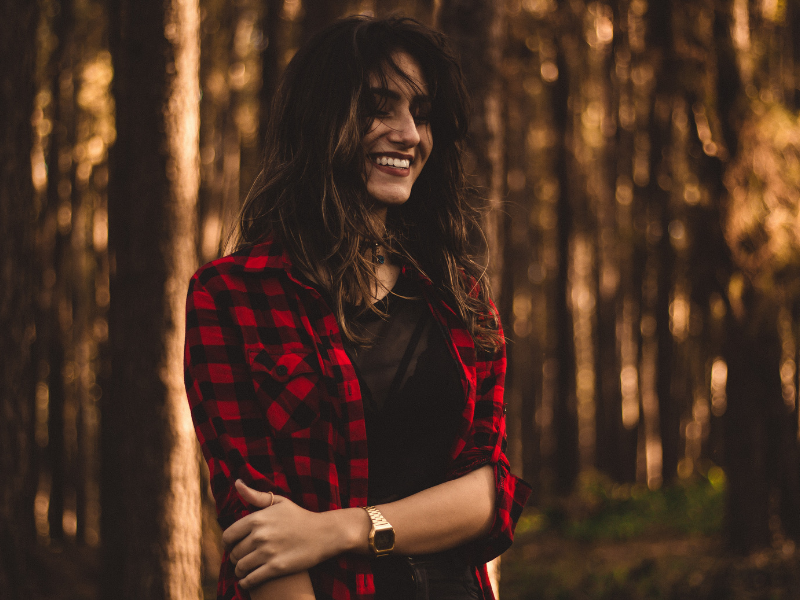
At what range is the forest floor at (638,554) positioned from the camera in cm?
757

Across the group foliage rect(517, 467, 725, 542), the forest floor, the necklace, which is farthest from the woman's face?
foliage rect(517, 467, 725, 542)

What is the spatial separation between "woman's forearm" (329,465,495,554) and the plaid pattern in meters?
0.07

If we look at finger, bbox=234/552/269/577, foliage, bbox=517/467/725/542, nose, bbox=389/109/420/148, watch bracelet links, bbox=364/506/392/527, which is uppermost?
nose, bbox=389/109/420/148

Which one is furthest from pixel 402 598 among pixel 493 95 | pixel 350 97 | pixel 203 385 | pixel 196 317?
pixel 493 95

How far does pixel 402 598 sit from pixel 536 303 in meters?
23.6

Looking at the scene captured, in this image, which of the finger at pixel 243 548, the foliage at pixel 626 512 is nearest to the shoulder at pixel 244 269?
the finger at pixel 243 548

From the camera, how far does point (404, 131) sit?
82.2 inches

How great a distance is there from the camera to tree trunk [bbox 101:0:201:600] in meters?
4.56

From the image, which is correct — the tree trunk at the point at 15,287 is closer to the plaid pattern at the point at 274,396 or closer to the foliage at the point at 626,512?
the plaid pattern at the point at 274,396

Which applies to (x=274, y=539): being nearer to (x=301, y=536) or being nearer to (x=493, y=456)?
(x=301, y=536)

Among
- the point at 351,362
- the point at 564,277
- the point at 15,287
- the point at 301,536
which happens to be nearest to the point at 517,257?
the point at 564,277

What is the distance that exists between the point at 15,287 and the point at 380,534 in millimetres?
3541

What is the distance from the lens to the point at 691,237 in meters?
8.52

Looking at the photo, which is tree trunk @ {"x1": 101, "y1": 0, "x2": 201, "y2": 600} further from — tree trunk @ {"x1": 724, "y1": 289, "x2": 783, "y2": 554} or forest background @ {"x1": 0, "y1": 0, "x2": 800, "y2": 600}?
tree trunk @ {"x1": 724, "y1": 289, "x2": 783, "y2": 554}
